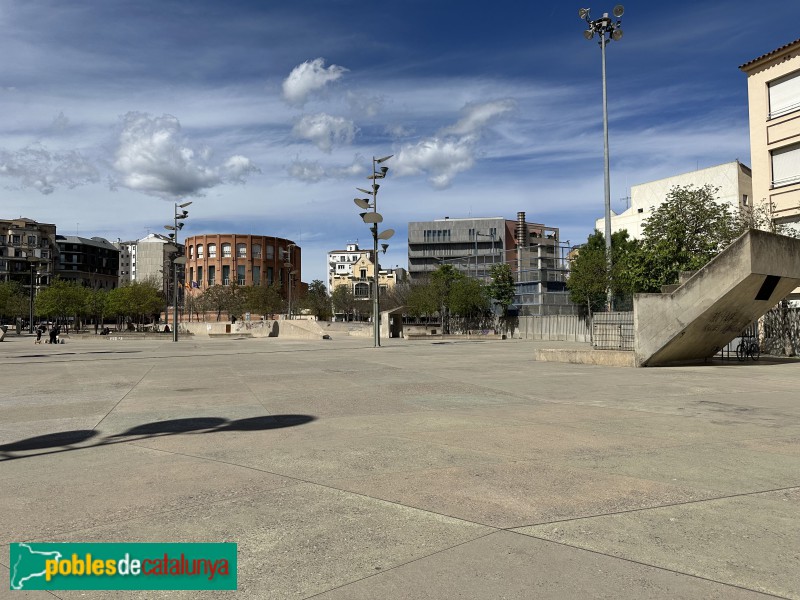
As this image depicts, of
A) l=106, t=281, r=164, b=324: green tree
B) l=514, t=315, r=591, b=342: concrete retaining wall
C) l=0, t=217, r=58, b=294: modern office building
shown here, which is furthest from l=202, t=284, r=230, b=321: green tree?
l=0, t=217, r=58, b=294: modern office building

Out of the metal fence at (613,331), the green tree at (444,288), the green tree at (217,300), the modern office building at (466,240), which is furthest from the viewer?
the modern office building at (466,240)

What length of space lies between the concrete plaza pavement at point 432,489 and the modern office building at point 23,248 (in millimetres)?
125383

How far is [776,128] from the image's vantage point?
1043 inches

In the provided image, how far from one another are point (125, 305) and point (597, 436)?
67.5 metres

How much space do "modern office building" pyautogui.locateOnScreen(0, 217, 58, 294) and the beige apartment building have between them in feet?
395

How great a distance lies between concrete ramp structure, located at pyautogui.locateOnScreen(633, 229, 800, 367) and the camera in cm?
1495

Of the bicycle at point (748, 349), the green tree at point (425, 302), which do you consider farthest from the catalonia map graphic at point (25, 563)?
the green tree at point (425, 302)

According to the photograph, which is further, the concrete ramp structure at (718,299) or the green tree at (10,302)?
the green tree at (10,302)

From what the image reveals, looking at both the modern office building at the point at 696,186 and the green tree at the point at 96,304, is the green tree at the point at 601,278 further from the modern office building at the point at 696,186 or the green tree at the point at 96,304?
the green tree at the point at 96,304

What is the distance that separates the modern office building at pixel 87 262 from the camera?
132625mm

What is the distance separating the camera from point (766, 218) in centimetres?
2502

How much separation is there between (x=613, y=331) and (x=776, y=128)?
1436 cm

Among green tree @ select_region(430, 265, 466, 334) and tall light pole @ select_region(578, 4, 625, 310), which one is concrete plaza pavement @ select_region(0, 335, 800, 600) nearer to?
tall light pole @ select_region(578, 4, 625, 310)

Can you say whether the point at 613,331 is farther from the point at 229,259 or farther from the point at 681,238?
the point at 229,259
